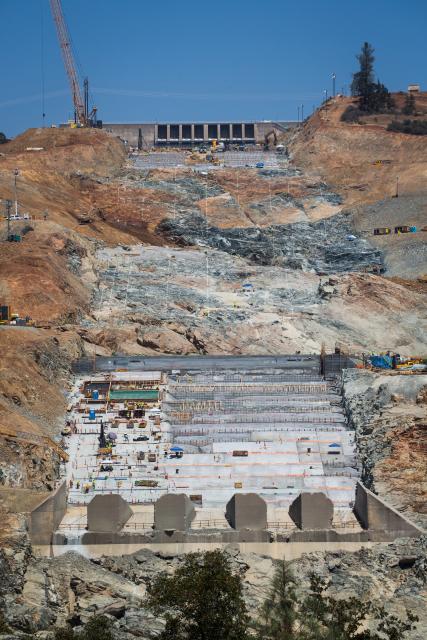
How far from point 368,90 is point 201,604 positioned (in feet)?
401

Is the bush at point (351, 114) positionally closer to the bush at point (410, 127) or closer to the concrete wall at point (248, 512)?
the bush at point (410, 127)

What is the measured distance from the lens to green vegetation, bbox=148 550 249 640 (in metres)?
44.8

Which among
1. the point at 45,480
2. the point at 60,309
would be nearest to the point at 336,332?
the point at 60,309

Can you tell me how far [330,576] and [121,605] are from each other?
10323 mm

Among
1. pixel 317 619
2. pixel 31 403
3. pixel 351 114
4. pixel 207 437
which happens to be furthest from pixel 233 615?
pixel 351 114

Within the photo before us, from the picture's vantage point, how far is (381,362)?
8438 cm

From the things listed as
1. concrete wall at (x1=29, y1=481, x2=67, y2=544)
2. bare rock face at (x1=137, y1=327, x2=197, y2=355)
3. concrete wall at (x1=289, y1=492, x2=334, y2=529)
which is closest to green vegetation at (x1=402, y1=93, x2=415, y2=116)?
bare rock face at (x1=137, y1=327, x2=197, y2=355)

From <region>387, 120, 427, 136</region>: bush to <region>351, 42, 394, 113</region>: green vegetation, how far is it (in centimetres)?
704

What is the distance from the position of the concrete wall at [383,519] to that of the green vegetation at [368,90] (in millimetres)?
101345

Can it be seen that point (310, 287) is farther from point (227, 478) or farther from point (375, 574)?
point (375, 574)

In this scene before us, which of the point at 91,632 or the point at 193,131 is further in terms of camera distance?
the point at 193,131

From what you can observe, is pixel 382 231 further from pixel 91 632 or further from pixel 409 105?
pixel 91 632

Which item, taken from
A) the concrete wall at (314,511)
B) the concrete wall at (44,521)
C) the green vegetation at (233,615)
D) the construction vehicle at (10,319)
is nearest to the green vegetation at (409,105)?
the construction vehicle at (10,319)

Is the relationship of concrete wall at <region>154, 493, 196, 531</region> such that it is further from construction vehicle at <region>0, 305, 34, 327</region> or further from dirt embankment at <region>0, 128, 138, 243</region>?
dirt embankment at <region>0, 128, 138, 243</region>
